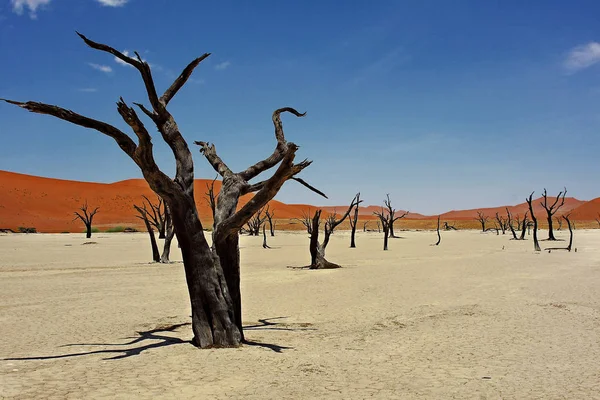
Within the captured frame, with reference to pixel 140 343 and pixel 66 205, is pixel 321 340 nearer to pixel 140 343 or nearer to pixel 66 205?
pixel 140 343

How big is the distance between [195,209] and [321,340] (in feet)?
9.67

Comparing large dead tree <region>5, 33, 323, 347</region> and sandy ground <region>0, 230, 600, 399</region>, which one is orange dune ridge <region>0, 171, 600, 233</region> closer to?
sandy ground <region>0, 230, 600, 399</region>

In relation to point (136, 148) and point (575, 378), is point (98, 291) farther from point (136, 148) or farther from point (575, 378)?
point (575, 378)

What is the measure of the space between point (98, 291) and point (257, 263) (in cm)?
1011

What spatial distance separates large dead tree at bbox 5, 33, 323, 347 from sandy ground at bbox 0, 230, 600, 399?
24.1 inches

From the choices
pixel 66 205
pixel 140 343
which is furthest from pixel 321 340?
pixel 66 205

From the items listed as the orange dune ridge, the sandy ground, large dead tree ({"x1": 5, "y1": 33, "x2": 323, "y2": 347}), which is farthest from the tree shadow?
the orange dune ridge

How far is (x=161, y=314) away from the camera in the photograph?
11.0 metres

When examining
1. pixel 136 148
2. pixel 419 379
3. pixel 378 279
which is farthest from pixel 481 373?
pixel 378 279

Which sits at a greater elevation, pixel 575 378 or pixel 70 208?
pixel 70 208

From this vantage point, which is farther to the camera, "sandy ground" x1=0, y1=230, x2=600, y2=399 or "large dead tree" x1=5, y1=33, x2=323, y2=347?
"large dead tree" x1=5, y1=33, x2=323, y2=347

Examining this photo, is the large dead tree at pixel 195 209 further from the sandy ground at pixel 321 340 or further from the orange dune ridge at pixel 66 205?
the orange dune ridge at pixel 66 205

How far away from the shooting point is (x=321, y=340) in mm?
8266

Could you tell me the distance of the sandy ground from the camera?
18.7ft
